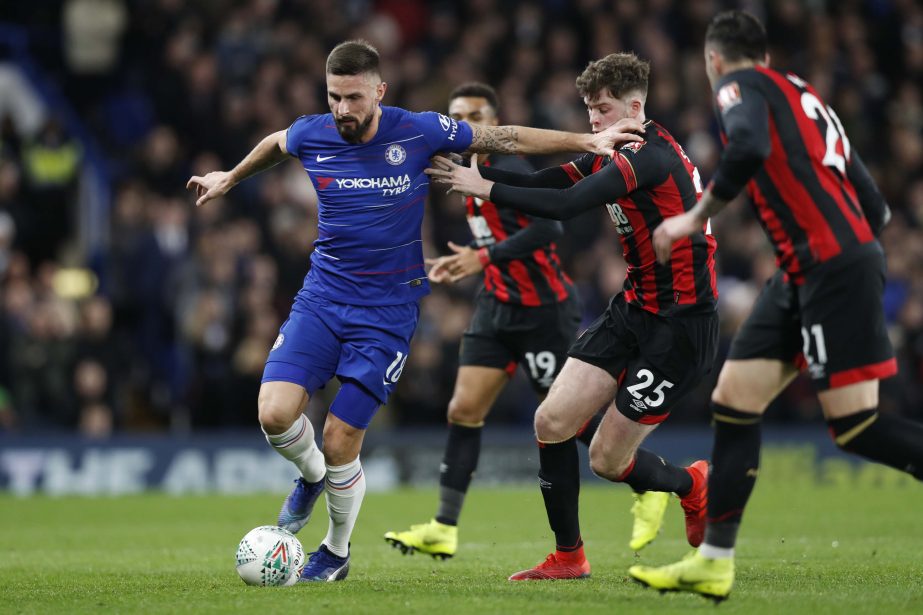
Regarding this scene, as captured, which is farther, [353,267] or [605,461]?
[605,461]

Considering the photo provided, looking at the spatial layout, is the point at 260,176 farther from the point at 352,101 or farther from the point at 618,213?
the point at 618,213

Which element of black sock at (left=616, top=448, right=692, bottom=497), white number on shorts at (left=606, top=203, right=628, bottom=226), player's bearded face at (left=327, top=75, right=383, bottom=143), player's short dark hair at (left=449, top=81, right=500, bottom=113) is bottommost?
black sock at (left=616, top=448, right=692, bottom=497)

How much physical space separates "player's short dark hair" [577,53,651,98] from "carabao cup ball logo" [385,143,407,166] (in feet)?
3.60

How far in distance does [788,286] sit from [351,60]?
2.74m

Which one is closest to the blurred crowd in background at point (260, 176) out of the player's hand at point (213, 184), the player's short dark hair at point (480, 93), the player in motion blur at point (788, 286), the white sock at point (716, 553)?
the player's short dark hair at point (480, 93)

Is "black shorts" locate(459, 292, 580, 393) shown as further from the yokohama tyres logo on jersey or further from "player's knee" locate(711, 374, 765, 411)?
"player's knee" locate(711, 374, 765, 411)

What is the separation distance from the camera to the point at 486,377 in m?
9.86

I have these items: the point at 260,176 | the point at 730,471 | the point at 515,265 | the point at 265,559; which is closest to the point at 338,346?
the point at 265,559

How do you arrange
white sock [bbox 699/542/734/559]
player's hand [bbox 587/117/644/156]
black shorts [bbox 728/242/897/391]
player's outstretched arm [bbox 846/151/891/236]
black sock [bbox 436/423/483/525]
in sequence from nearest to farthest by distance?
→ 1. black shorts [bbox 728/242/897/391]
2. white sock [bbox 699/542/734/559]
3. player's outstretched arm [bbox 846/151/891/236]
4. player's hand [bbox 587/117/644/156]
5. black sock [bbox 436/423/483/525]

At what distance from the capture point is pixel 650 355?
795cm

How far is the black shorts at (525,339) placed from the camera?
32.3ft

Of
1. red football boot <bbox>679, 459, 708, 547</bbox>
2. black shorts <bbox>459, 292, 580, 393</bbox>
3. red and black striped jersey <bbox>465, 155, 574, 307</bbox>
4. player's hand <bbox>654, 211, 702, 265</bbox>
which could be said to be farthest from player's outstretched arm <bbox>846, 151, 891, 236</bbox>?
black shorts <bbox>459, 292, 580, 393</bbox>

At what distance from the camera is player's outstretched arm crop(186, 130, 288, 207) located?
8.18 m

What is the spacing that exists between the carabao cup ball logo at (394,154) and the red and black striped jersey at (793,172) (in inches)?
82.5
